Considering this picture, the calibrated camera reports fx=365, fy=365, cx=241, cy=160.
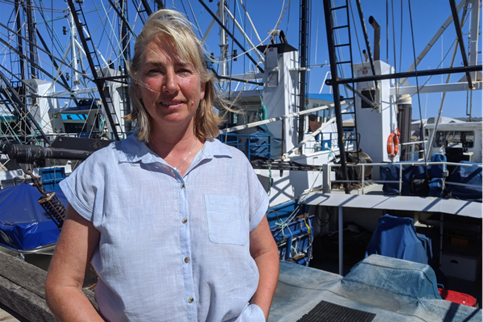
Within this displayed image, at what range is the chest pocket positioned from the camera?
1.20 metres

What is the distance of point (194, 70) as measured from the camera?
1252 millimetres

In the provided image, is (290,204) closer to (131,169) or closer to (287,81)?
(287,81)

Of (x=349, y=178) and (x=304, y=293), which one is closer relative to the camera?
(x=304, y=293)

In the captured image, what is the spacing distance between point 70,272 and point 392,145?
35.2ft

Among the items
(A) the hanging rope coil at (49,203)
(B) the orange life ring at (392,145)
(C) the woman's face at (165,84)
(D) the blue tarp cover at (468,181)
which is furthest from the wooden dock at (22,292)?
(B) the orange life ring at (392,145)

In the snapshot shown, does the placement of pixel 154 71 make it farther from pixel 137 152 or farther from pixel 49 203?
pixel 49 203

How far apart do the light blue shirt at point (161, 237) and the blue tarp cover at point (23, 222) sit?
6512mm

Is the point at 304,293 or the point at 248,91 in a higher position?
the point at 248,91

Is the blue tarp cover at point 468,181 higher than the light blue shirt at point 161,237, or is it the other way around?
the light blue shirt at point 161,237

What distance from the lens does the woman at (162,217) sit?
111 centimetres

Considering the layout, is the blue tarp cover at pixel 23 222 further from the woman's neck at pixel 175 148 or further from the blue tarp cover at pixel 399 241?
the woman's neck at pixel 175 148

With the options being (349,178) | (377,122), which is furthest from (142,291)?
(377,122)

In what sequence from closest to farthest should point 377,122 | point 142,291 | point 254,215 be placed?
point 142,291, point 254,215, point 377,122

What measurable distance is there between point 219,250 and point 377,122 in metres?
10.9
